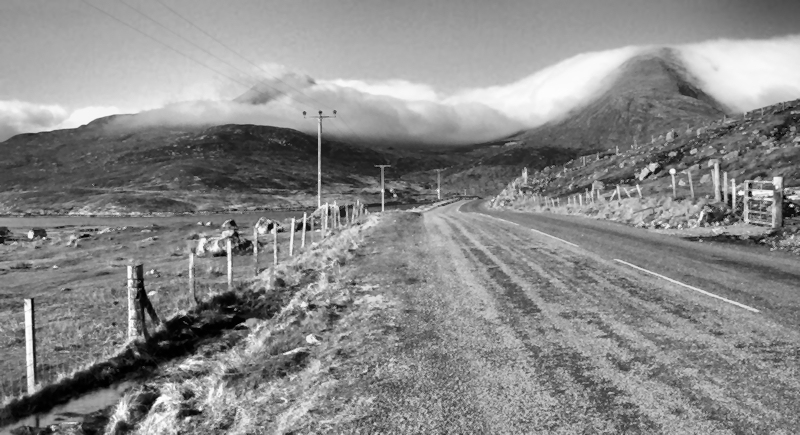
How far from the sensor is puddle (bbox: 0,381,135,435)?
8805 mm

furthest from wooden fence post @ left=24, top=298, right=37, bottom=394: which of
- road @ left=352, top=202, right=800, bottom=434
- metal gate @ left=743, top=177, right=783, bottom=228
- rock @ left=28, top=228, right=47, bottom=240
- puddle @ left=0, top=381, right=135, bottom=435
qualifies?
rock @ left=28, top=228, right=47, bottom=240

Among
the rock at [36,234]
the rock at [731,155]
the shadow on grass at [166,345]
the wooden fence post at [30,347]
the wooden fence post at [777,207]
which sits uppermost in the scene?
the rock at [731,155]

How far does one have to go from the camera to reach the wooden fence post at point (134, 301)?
11695mm

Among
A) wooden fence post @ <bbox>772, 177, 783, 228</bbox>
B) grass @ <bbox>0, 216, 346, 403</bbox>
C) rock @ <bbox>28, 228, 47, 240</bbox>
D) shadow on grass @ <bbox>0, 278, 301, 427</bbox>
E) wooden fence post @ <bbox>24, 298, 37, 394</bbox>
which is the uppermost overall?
wooden fence post @ <bbox>772, 177, 783, 228</bbox>

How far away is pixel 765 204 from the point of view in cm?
2227

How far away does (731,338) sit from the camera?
299 inches

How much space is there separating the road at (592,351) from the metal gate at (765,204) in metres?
7.19

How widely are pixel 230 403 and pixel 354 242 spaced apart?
16.0 m

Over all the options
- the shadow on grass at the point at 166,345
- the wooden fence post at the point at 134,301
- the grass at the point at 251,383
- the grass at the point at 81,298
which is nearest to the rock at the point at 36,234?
the grass at the point at 81,298

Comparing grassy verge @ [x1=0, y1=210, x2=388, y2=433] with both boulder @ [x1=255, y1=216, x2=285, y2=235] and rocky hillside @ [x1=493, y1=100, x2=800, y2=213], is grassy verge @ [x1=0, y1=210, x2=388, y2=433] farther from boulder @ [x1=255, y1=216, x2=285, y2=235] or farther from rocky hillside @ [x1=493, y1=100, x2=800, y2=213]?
boulder @ [x1=255, y1=216, x2=285, y2=235]

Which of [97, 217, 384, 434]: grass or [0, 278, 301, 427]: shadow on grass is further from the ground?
[97, 217, 384, 434]: grass

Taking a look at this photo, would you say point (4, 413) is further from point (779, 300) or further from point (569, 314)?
point (779, 300)

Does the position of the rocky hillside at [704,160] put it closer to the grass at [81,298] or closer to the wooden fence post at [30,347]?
the grass at [81,298]

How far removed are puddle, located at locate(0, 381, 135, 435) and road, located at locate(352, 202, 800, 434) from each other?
5.61 metres
